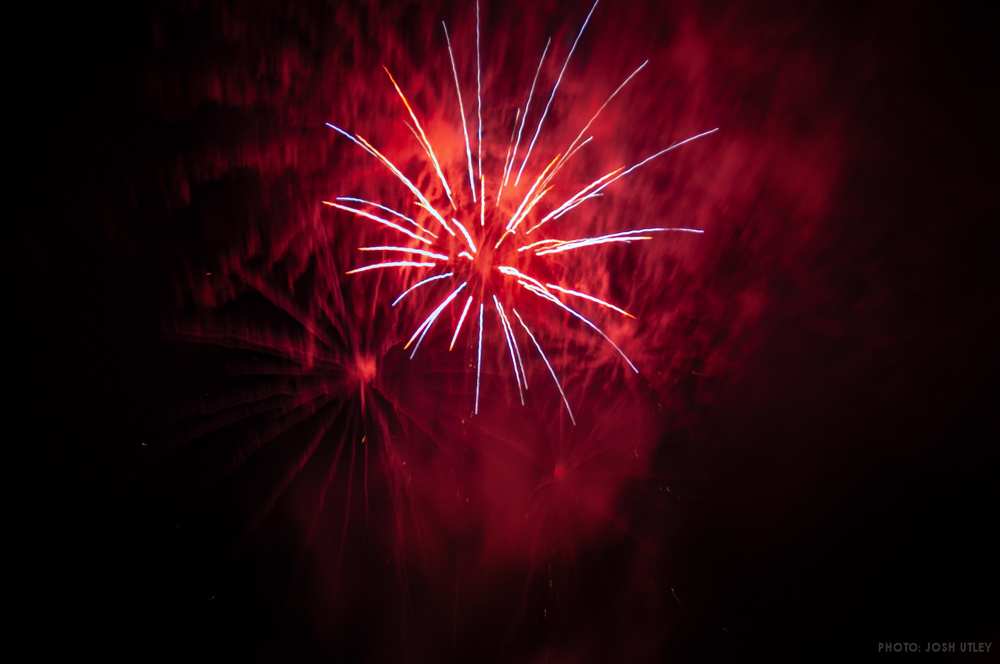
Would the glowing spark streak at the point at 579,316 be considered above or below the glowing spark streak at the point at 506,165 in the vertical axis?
below

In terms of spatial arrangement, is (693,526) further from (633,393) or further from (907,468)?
(907,468)

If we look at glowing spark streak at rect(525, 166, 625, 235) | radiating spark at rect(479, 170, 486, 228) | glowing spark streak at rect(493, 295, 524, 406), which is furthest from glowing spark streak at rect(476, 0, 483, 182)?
glowing spark streak at rect(493, 295, 524, 406)

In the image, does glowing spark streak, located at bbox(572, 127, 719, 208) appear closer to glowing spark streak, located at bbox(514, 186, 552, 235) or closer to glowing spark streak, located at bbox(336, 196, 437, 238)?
glowing spark streak, located at bbox(514, 186, 552, 235)

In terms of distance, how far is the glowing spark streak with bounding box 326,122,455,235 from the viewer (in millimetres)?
3568

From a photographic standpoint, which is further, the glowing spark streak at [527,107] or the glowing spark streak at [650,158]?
the glowing spark streak at [650,158]

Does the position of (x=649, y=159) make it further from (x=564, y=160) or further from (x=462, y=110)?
(x=462, y=110)

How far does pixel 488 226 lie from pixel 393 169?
0.69 m

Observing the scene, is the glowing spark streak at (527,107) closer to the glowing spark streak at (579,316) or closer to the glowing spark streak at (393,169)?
the glowing spark streak at (393,169)

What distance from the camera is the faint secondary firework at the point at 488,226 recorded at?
367 cm

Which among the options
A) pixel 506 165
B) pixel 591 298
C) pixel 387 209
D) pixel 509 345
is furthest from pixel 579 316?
pixel 387 209

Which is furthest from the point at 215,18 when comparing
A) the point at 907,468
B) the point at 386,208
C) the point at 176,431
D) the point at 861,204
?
the point at 907,468

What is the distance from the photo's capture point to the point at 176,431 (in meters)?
3.41

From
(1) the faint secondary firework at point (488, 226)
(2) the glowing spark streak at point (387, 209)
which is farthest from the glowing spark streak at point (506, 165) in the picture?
(2) the glowing spark streak at point (387, 209)

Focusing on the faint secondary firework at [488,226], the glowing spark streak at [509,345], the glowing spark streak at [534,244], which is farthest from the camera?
the glowing spark streak at [509,345]
